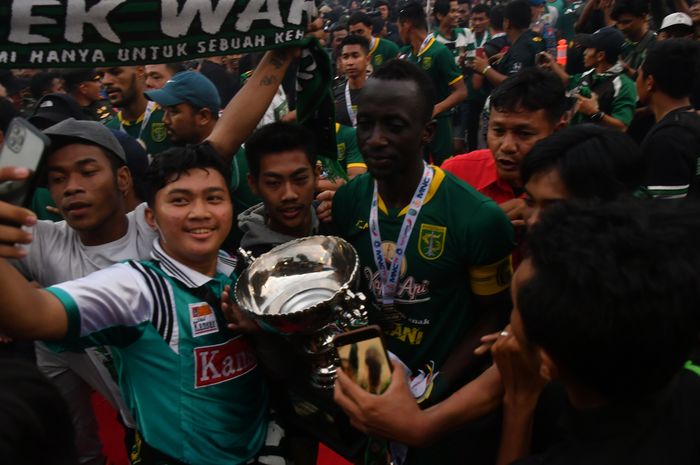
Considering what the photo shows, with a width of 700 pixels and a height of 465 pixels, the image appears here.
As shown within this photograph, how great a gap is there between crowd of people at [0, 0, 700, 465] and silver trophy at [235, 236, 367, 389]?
122mm

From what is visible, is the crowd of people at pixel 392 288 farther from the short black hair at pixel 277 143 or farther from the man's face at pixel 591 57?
the man's face at pixel 591 57

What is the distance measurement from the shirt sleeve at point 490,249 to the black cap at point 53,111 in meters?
2.62

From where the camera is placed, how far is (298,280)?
7.61 ft

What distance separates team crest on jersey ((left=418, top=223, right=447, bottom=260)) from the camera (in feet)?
7.78

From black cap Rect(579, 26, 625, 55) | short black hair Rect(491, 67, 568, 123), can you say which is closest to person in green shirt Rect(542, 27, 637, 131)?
black cap Rect(579, 26, 625, 55)

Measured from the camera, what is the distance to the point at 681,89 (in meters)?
4.11

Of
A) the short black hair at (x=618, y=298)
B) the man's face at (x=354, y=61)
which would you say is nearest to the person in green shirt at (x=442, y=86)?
the man's face at (x=354, y=61)

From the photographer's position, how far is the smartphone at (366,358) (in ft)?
5.85

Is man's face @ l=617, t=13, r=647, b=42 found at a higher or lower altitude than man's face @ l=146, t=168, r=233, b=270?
higher

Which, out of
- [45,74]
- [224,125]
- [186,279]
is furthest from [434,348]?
[45,74]

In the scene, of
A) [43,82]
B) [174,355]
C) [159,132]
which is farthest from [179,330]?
[43,82]

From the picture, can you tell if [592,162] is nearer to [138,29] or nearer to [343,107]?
[138,29]

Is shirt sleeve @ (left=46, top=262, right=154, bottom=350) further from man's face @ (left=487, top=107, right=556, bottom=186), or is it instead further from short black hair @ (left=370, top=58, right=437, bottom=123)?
man's face @ (left=487, top=107, right=556, bottom=186)

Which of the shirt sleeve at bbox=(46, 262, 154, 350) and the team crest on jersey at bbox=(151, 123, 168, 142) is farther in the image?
the team crest on jersey at bbox=(151, 123, 168, 142)
